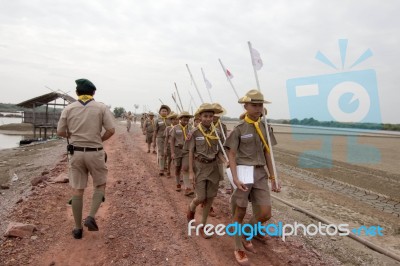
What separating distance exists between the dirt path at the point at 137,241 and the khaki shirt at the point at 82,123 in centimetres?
150

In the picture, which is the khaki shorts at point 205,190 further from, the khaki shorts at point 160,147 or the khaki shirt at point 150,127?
the khaki shirt at point 150,127

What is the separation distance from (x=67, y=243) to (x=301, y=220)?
4.46 metres

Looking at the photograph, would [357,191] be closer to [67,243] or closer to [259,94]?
[259,94]

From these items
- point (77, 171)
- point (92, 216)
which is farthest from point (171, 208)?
point (77, 171)

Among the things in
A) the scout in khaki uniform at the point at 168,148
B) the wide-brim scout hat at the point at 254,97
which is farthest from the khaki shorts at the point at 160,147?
the wide-brim scout hat at the point at 254,97

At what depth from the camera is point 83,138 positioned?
443 cm

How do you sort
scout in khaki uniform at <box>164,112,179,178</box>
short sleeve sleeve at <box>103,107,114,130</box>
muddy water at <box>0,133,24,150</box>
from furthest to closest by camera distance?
muddy water at <box>0,133,24,150</box>, scout in khaki uniform at <box>164,112,179,178</box>, short sleeve sleeve at <box>103,107,114,130</box>

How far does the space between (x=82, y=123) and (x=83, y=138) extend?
0.22m

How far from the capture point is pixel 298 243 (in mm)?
4922

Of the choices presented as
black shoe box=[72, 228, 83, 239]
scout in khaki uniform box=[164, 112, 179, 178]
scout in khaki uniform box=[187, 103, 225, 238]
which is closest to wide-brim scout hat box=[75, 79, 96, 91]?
scout in khaki uniform box=[187, 103, 225, 238]

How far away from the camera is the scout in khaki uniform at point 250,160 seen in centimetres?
410

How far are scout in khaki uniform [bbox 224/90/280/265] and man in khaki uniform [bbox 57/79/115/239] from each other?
6.48 ft

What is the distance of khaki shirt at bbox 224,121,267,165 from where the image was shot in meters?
4.19

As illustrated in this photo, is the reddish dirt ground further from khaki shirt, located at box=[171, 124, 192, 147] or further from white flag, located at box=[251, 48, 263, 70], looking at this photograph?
white flag, located at box=[251, 48, 263, 70]
